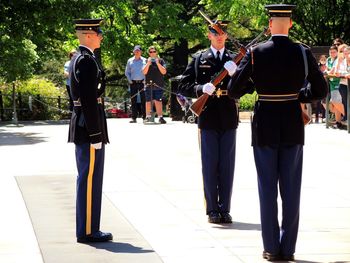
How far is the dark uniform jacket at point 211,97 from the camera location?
32.2 feet

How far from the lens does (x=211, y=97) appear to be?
9906mm

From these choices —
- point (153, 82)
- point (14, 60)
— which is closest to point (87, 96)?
point (153, 82)

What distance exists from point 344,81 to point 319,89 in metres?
11.8

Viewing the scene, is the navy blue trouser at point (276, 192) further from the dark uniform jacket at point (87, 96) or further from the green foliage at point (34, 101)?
the green foliage at point (34, 101)

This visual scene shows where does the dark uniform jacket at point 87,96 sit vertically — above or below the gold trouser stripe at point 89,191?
above

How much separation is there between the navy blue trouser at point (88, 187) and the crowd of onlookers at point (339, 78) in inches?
424

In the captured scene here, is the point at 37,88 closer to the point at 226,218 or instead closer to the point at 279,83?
the point at 226,218

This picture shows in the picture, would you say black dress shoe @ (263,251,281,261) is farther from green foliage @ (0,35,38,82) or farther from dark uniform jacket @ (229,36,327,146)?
green foliage @ (0,35,38,82)

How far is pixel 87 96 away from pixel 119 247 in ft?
4.28

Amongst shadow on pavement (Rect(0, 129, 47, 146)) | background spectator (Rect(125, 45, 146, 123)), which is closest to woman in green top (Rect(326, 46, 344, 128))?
background spectator (Rect(125, 45, 146, 123))

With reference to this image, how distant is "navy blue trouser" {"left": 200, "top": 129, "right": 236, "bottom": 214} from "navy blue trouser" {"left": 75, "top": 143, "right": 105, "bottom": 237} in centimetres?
137

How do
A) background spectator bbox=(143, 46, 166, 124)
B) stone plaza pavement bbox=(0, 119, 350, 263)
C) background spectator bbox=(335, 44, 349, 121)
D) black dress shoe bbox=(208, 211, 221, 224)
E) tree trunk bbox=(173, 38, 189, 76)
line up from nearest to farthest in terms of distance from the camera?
stone plaza pavement bbox=(0, 119, 350, 263)
black dress shoe bbox=(208, 211, 221, 224)
background spectator bbox=(335, 44, 349, 121)
background spectator bbox=(143, 46, 166, 124)
tree trunk bbox=(173, 38, 189, 76)

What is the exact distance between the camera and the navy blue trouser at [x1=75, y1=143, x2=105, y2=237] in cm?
880

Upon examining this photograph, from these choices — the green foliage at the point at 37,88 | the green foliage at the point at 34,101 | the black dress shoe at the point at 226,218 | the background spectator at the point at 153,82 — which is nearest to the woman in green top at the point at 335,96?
the background spectator at the point at 153,82
